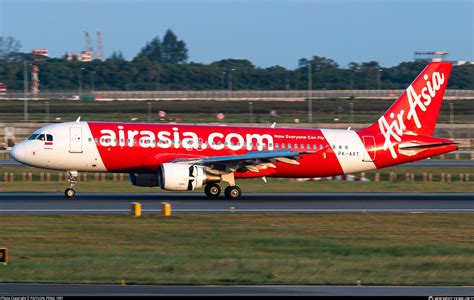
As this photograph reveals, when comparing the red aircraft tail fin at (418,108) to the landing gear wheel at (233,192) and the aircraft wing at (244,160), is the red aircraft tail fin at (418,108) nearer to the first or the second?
the aircraft wing at (244,160)

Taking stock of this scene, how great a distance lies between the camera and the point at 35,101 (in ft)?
537

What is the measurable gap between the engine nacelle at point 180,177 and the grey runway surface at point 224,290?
65.9 feet

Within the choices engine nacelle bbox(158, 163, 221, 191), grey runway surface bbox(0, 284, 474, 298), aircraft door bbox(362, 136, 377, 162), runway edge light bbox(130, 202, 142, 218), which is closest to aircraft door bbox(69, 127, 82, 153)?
engine nacelle bbox(158, 163, 221, 191)

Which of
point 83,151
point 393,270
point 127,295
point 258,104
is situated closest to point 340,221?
point 393,270

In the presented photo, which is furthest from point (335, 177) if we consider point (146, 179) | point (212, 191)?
point (146, 179)

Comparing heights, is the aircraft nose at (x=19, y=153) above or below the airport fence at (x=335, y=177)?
above

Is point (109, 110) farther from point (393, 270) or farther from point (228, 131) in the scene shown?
point (393, 270)

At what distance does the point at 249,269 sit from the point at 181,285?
3.22 m

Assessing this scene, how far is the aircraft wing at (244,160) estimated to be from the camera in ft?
147

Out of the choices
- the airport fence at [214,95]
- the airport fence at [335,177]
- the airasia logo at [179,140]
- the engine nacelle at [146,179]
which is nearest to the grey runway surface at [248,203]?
the engine nacelle at [146,179]

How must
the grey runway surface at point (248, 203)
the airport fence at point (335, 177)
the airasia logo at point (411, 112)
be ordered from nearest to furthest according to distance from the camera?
the grey runway surface at point (248, 203), the airasia logo at point (411, 112), the airport fence at point (335, 177)

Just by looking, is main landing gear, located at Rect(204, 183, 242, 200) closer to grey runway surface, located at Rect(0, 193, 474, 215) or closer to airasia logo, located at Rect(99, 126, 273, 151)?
grey runway surface, located at Rect(0, 193, 474, 215)

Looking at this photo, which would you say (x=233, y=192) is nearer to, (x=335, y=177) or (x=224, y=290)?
(x=335, y=177)

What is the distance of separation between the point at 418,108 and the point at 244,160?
1153 centimetres
